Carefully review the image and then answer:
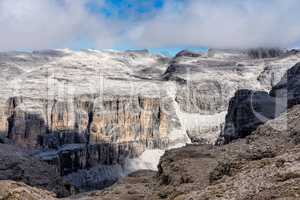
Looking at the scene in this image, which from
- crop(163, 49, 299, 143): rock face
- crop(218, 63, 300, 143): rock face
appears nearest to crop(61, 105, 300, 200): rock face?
crop(218, 63, 300, 143): rock face

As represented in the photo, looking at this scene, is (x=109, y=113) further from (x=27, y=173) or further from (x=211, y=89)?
(x=27, y=173)

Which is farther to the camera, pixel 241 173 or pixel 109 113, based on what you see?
pixel 109 113

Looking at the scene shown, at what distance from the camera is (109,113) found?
16975cm

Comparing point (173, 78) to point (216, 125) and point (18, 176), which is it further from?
point (18, 176)

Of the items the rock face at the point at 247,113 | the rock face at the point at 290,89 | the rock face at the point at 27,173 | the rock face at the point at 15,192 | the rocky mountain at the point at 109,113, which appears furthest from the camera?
the rocky mountain at the point at 109,113

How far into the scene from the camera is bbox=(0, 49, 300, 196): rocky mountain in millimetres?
156375

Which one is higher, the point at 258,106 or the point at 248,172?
the point at 248,172

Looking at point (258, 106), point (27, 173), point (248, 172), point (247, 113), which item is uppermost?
point (248, 172)

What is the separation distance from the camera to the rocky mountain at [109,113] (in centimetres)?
15638

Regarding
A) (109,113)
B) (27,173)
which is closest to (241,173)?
(27,173)

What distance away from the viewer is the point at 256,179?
24.9m

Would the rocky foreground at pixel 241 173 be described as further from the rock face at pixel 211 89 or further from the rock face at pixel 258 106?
the rock face at pixel 211 89

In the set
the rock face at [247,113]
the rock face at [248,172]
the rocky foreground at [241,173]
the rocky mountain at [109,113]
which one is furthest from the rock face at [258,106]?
Answer: the rocky mountain at [109,113]

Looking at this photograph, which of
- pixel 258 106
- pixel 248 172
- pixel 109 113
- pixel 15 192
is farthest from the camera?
pixel 109 113
